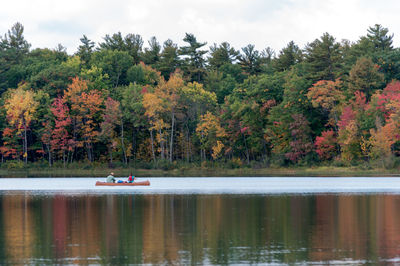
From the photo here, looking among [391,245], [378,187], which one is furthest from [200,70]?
[391,245]

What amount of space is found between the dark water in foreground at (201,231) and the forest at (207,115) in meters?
45.1

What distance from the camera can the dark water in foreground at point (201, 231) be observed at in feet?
77.1

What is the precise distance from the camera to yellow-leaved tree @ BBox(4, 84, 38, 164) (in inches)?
3745

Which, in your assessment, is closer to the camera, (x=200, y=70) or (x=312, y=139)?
(x=312, y=139)

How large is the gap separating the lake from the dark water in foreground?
0.13 feet

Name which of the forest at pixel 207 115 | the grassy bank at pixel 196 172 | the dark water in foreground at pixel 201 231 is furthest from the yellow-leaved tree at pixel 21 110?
the dark water in foreground at pixel 201 231

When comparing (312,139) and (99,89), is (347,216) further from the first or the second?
(99,89)

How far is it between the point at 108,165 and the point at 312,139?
1158 inches

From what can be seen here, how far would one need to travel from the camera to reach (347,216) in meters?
34.8

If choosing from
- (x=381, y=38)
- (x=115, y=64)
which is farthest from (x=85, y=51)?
(x=381, y=38)

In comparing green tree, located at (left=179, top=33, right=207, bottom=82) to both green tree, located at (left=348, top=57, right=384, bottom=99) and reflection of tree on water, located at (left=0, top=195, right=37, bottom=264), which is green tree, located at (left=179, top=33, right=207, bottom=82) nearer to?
green tree, located at (left=348, top=57, right=384, bottom=99)

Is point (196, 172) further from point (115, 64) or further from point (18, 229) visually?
point (18, 229)

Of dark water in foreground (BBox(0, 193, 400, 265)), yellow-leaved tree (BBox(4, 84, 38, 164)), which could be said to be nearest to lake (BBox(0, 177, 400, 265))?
dark water in foreground (BBox(0, 193, 400, 265))

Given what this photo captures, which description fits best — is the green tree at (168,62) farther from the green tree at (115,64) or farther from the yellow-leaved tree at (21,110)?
the yellow-leaved tree at (21,110)
